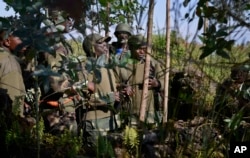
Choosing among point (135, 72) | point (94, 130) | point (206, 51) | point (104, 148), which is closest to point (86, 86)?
point (135, 72)

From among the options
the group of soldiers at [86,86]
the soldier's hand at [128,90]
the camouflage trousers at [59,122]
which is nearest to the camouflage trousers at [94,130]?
the group of soldiers at [86,86]

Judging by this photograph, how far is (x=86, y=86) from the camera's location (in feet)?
7.55

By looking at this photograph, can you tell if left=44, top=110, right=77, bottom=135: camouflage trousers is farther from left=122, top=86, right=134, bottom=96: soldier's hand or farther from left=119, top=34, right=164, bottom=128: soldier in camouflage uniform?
left=122, top=86, right=134, bottom=96: soldier's hand

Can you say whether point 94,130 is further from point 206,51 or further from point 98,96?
point 206,51

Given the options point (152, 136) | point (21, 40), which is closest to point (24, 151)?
point (152, 136)

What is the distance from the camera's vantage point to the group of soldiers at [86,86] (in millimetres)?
1957

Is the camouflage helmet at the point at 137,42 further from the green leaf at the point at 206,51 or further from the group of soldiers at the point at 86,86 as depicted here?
the green leaf at the point at 206,51

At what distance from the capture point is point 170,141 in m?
2.56

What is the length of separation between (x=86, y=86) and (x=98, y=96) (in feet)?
1.68

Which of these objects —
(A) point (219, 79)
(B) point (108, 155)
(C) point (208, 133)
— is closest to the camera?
(A) point (219, 79)

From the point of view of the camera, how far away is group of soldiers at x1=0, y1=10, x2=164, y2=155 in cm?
196

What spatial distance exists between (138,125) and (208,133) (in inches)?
16.2

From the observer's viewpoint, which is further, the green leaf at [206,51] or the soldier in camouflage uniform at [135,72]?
the soldier in camouflage uniform at [135,72]

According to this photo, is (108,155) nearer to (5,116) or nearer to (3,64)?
(5,116)
